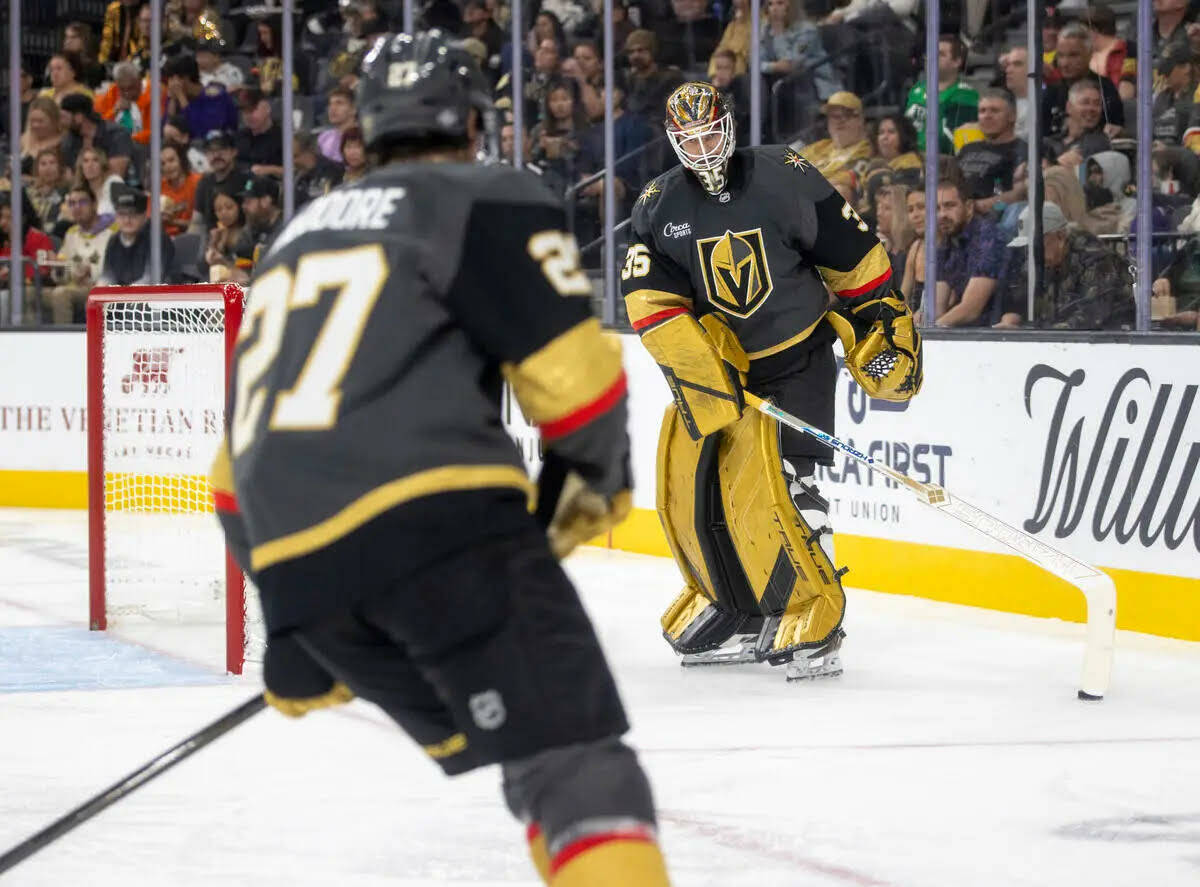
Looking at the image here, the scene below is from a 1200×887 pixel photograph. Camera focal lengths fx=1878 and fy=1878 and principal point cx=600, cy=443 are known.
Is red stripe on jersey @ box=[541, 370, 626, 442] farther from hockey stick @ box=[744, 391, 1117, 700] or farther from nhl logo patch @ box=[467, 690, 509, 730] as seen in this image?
hockey stick @ box=[744, 391, 1117, 700]

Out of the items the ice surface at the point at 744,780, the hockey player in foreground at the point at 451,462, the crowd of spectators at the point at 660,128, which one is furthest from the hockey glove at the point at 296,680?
the crowd of spectators at the point at 660,128

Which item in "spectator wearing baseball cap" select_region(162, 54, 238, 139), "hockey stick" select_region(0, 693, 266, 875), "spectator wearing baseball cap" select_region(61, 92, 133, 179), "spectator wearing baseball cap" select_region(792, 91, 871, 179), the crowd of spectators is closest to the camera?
"hockey stick" select_region(0, 693, 266, 875)

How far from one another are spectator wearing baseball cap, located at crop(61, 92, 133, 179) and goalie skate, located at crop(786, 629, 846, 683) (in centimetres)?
594

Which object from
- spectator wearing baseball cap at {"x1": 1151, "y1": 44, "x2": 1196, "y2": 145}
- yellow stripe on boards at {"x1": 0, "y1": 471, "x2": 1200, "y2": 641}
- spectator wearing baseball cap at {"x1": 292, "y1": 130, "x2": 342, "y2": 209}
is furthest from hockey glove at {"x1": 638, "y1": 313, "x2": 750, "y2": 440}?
spectator wearing baseball cap at {"x1": 292, "y1": 130, "x2": 342, "y2": 209}

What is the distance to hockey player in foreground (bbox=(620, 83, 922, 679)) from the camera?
433cm

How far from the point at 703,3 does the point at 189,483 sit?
287cm

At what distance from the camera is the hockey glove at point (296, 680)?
6.19 feet

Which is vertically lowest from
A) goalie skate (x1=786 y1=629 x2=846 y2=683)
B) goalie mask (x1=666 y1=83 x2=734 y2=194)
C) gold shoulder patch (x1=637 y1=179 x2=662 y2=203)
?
goalie skate (x1=786 y1=629 x2=846 y2=683)

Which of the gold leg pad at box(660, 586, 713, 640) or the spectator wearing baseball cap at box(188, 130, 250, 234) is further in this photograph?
the spectator wearing baseball cap at box(188, 130, 250, 234)

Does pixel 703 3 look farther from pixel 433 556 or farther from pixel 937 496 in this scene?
pixel 433 556

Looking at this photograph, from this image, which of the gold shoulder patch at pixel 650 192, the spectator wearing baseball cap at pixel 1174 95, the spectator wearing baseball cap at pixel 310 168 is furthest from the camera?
the spectator wearing baseball cap at pixel 310 168

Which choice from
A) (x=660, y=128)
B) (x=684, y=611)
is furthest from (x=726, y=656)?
(x=660, y=128)

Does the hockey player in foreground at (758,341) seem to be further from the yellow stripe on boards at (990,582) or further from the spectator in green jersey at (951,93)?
the spectator in green jersey at (951,93)

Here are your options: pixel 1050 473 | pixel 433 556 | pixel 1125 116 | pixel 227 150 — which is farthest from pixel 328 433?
pixel 227 150
